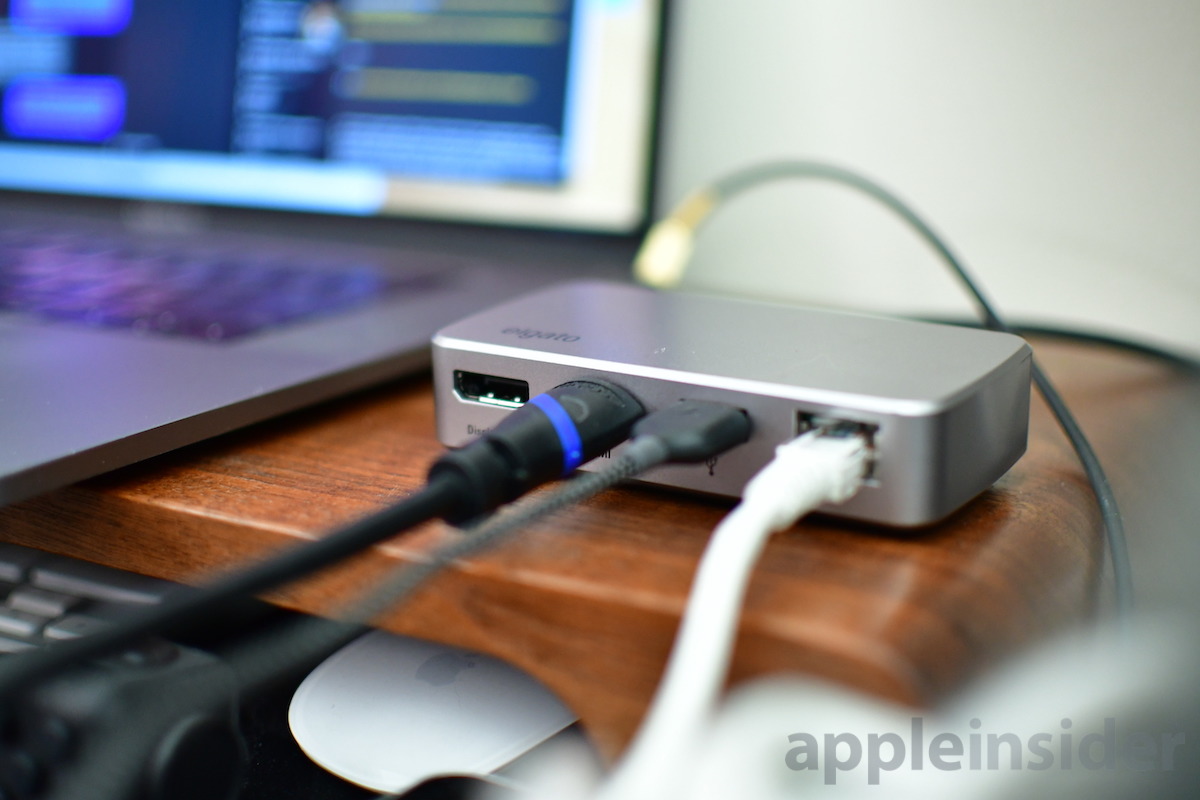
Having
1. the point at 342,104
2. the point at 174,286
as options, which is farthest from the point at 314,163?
the point at 174,286

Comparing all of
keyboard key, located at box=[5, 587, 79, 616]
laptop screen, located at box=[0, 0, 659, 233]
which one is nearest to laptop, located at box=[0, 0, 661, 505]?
laptop screen, located at box=[0, 0, 659, 233]

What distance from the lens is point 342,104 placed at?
683 millimetres

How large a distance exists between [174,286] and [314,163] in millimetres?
186

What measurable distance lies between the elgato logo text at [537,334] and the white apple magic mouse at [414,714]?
0.13 metres

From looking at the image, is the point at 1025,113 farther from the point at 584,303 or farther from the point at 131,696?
the point at 131,696

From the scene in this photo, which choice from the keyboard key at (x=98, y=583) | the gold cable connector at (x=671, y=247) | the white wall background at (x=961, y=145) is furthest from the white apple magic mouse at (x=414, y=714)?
the white wall background at (x=961, y=145)

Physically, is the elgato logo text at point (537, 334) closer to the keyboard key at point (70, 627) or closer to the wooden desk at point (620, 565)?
the wooden desk at point (620, 565)

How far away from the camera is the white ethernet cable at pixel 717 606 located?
19 centimetres

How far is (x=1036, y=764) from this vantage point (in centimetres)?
25

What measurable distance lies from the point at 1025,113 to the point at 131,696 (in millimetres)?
599

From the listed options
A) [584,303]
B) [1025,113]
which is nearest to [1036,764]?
[584,303]


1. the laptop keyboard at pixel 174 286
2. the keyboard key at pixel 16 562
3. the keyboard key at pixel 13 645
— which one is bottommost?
the keyboard key at pixel 13 645

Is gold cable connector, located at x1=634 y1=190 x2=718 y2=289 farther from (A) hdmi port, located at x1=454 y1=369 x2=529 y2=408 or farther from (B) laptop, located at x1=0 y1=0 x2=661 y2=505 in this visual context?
(A) hdmi port, located at x1=454 y1=369 x2=529 y2=408

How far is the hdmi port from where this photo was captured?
329 mm
